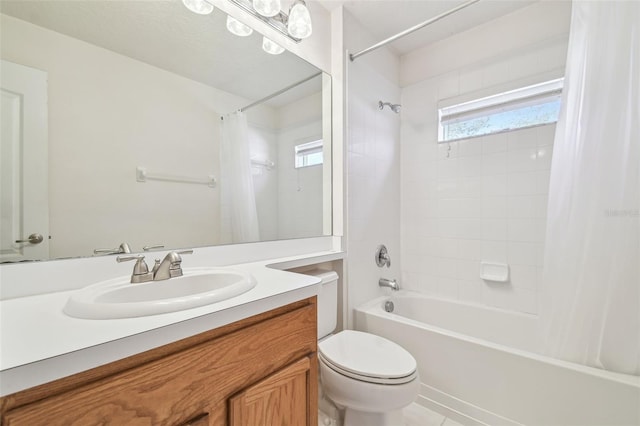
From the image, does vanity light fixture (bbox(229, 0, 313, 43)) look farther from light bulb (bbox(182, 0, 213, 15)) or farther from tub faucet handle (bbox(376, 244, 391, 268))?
tub faucet handle (bbox(376, 244, 391, 268))

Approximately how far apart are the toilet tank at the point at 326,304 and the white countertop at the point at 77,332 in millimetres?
705

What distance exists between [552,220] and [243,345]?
4.63 ft

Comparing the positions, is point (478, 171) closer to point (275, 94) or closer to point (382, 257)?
point (382, 257)

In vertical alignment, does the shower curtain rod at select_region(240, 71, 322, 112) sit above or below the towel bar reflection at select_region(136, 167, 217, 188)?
above

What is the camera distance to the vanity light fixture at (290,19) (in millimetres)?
1299

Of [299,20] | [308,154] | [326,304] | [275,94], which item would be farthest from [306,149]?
[326,304]

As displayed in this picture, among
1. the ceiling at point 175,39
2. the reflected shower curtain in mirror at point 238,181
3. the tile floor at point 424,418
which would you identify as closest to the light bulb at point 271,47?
the ceiling at point 175,39

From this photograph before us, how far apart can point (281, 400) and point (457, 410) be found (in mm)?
1200

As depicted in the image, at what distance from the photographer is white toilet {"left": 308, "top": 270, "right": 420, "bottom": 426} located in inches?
41.7

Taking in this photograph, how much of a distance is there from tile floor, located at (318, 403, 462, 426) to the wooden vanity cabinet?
0.75 m

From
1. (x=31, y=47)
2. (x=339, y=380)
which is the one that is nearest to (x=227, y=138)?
(x=31, y=47)

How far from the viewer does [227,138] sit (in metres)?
1.28

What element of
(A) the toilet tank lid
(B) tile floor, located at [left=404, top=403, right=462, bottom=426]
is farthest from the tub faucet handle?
(B) tile floor, located at [left=404, top=403, right=462, bottom=426]

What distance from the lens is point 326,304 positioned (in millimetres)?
1465
